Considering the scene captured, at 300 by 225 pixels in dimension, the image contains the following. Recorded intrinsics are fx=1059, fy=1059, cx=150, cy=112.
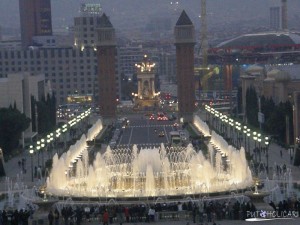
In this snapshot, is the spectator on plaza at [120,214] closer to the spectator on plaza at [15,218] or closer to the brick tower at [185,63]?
the spectator on plaza at [15,218]

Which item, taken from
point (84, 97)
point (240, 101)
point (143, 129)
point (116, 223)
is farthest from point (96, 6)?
point (116, 223)

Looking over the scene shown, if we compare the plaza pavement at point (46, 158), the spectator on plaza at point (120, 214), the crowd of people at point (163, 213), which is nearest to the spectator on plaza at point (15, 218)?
the crowd of people at point (163, 213)

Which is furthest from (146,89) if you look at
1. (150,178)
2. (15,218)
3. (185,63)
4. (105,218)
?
(15,218)

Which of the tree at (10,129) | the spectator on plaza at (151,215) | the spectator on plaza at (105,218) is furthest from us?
the tree at (10,129)

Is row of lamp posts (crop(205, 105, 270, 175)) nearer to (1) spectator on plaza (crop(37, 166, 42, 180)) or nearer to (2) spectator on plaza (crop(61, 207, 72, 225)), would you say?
(1) spectator on plaza (crop(37, 166, 42, 180))

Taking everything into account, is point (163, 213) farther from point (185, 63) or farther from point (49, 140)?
point (185, 63)

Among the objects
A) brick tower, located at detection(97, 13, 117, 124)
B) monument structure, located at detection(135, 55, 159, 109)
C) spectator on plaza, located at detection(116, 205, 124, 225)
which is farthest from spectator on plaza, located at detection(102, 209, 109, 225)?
monument structure, located at detection(135, 55, 159, 109)
